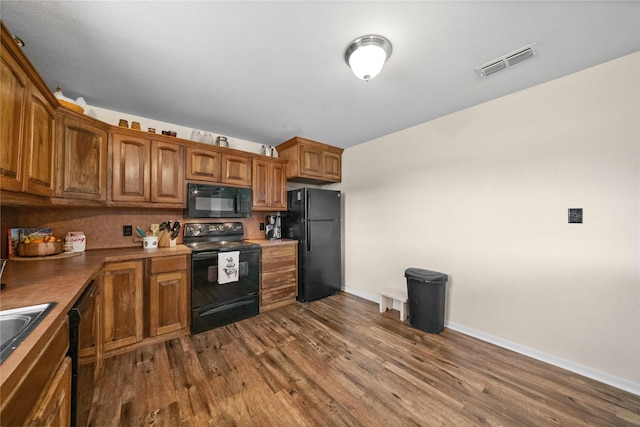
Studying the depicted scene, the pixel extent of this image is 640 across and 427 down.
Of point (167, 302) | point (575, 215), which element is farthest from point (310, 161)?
point (575, 215)

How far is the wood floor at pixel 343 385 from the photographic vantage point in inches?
57.5

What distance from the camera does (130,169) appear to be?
2.34 m

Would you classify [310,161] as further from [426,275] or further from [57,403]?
[57,403]

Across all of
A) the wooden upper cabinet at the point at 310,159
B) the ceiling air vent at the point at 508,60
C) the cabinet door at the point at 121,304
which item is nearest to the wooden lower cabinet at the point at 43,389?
the cabinet door at the point at 121,304

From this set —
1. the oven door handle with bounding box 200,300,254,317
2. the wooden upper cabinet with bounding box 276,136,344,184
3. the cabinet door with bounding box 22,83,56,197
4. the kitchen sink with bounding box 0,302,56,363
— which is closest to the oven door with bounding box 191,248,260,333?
the oven door handle with bounding box 200,300,254,317

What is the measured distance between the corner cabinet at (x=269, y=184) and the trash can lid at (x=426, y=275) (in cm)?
198

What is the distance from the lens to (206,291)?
2479mm

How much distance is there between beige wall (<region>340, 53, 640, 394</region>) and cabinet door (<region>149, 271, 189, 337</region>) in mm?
2650

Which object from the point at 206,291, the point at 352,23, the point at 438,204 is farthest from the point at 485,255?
the point at 206,291

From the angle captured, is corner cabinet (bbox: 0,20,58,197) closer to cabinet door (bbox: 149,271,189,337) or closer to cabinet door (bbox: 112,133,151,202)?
cabinet door (bbox: 112,133,151,202)

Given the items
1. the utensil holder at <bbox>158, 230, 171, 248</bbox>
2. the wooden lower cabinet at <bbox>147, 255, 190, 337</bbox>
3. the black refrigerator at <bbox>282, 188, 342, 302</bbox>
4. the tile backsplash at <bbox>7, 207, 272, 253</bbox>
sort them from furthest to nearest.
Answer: the black refrigerator at <bbox>282, 188, 342, 302</bbox>
the utensil holder at <bbox>158, 230, 171, 248</bbox>
the wooden lower cabinet at <bbox>147, 255, 190, 337</bbox>
the tile backsplash at <bbox>7, 207, 272, 253</bbox>

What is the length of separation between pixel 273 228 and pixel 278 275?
77cm

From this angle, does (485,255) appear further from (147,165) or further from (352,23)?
(147,165)

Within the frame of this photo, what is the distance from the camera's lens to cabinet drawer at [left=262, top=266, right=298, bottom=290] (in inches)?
118
